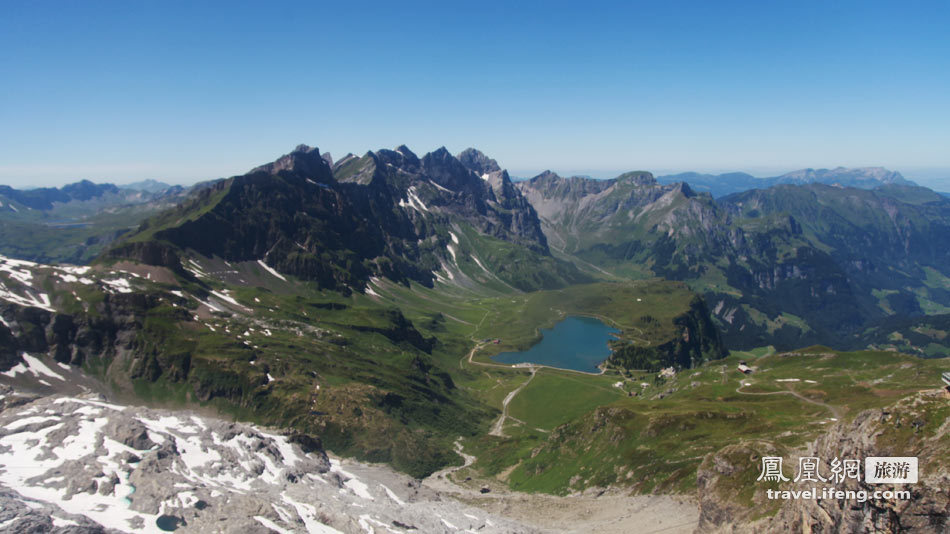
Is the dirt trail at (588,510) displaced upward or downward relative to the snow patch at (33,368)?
downward

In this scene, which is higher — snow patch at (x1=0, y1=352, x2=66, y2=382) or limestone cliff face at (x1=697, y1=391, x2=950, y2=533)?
limestone cliff face at (x1=697, y1=391, x2=950, y2=533)

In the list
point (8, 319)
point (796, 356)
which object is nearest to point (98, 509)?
point (8, 319)

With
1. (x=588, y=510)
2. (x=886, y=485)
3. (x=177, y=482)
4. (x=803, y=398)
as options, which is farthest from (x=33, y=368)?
(x=803, y=398)

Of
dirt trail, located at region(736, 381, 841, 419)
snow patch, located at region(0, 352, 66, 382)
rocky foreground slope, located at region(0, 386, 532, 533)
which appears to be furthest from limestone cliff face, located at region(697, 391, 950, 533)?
A: snow patch, located at region(0, 352, 66, 382)

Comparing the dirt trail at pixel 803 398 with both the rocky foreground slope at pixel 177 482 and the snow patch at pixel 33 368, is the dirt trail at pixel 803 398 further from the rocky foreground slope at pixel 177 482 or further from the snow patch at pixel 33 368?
the snow patch at pixel 33 368

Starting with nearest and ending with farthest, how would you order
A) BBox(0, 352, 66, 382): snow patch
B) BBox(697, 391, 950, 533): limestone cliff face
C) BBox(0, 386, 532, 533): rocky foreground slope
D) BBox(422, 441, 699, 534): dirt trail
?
BBox(697, 391, 950, 533): limestone cliff face
BBox(0, 386, 532, 533): rocky foreground slope
BBox(422, 441, 699, 534): dirt trail
BBox(0, 352, 66, 382): snow patch

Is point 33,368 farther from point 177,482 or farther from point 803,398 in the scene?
point 803,398

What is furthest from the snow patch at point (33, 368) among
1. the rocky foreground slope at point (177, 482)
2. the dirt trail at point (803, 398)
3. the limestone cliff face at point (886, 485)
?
the dirt trail at point (803, 398)

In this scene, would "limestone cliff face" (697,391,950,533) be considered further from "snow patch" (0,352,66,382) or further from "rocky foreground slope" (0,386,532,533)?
"snow patch" (0,352,66,382)
